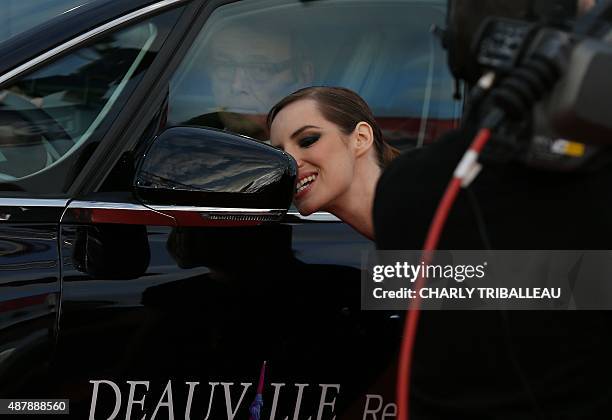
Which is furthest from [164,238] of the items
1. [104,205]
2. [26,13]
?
[26,13]

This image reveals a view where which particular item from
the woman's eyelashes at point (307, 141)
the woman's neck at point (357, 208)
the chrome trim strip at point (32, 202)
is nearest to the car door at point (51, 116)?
the chrome trim strip at point (32, 202)

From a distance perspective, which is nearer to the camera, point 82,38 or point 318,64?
point 82,38

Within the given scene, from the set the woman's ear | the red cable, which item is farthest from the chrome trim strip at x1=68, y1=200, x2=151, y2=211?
the red cable

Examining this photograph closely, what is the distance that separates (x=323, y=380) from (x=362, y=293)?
0.64 feet

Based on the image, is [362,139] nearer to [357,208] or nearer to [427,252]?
[357,208]

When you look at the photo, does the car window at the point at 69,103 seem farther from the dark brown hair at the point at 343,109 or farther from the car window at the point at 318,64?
the dark brown hair at the point at 343,109

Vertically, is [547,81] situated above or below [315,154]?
above

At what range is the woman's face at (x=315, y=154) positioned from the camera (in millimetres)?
2156

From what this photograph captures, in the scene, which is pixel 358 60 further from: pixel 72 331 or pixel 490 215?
pixel 490 215

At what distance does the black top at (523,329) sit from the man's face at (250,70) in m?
1.17

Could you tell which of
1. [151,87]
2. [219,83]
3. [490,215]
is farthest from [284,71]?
[490,215]

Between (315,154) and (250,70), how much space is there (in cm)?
27

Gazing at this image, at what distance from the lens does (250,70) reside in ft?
7.47

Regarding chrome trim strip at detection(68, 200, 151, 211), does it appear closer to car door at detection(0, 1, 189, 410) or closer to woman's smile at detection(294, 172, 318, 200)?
car door at detection(0, 1, 189, 410)
